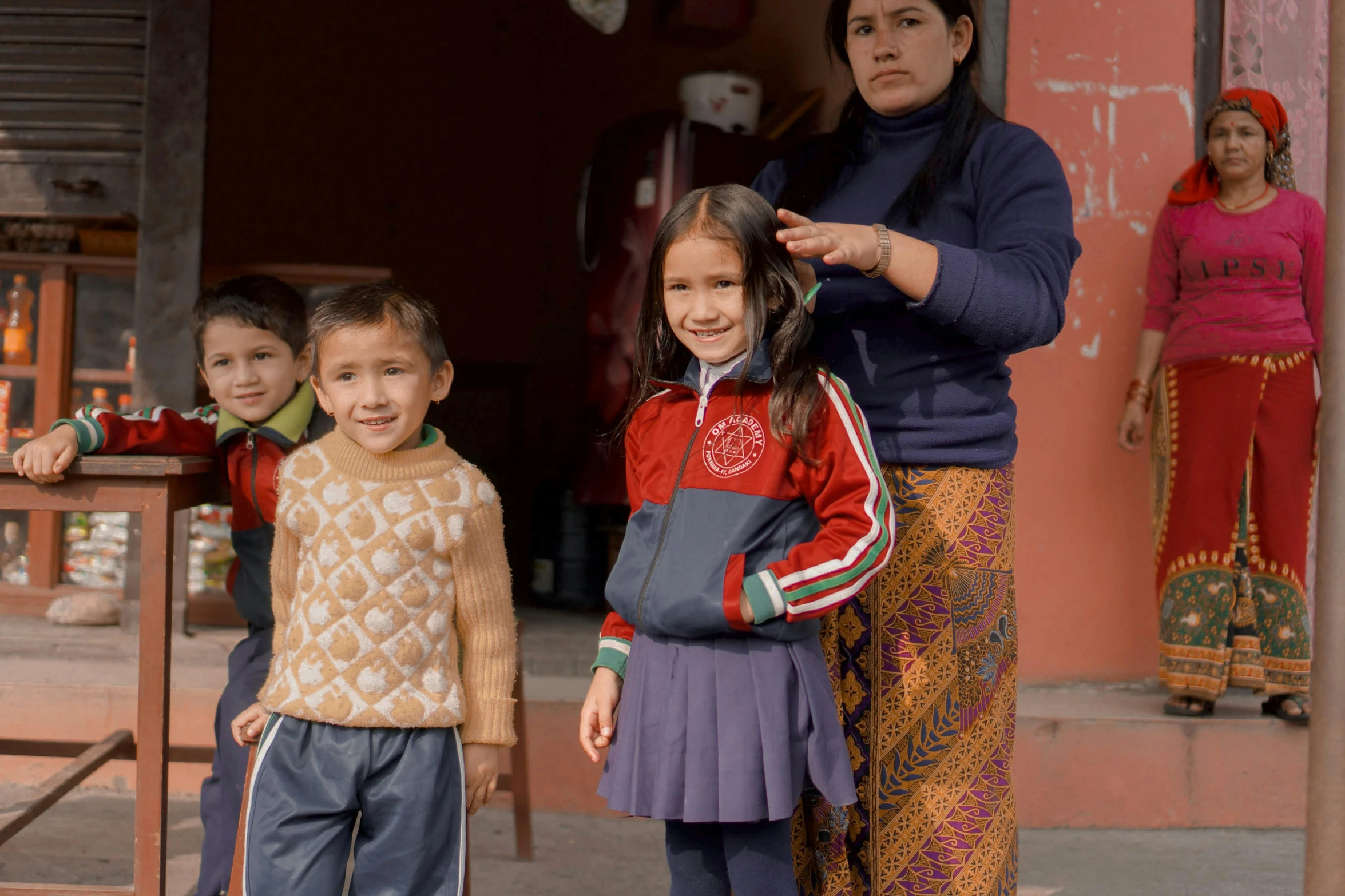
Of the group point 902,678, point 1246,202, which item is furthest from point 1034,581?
point 902,678

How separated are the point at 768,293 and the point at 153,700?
1260 millimetres

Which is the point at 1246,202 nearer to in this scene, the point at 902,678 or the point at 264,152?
the point at 902,678

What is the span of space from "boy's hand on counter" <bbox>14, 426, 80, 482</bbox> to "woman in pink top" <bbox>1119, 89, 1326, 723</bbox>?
2.77 m

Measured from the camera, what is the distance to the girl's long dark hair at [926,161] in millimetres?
1716

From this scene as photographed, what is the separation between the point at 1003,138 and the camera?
66.9 inches

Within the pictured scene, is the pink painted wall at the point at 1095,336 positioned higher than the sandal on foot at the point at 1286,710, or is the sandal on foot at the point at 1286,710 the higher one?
the pink painted wall at the point at 1095,336

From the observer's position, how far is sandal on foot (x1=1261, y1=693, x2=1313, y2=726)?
313 cm

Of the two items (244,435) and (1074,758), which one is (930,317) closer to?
(244,435)

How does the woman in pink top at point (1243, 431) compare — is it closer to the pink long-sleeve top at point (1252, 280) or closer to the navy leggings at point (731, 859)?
the pink long-sleeve top at point (1252, 280)

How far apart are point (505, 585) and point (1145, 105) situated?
8.63 ft

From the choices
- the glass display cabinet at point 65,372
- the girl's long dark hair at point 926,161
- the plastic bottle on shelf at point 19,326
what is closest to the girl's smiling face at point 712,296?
the girl's long dark hair at point 926,161

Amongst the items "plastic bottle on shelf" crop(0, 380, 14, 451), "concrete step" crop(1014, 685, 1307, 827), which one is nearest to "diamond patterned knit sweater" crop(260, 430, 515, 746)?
"concrete step" crop(1014, 685, 1307, 827)

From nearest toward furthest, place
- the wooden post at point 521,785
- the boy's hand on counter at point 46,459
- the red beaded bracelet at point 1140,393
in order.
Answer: the boy's hand on counter at point 46,459, the wooden post at point 521,785, the red beaded bracelet at point 1140,393

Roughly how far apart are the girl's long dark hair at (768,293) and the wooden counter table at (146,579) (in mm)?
965
